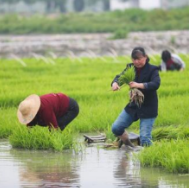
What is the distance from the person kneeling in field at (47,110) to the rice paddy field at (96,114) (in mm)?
158

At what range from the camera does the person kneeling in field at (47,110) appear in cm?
1149

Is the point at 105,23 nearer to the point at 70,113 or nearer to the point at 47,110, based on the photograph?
the point at 70,113

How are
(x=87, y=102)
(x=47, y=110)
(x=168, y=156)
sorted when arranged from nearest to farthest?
1. (x=168, y=156)
2. (x=47, y=110)
3. (x=87, y=102)

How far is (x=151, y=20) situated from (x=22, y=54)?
90.2 ft

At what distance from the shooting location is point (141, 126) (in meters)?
11.6

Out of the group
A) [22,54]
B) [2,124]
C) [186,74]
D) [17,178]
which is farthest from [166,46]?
[17,178]

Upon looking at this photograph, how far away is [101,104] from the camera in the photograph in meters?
16.6

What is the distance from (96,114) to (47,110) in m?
3.41

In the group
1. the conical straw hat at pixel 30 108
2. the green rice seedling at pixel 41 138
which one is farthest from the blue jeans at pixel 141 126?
the conical straw hat at pixel 30 108

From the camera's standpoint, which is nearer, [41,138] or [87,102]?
[41,138]

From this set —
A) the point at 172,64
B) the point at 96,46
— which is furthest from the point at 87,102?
the point at 96,46

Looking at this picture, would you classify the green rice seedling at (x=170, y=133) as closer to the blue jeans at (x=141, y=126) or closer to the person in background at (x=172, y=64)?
the blue jeans at (x=141, y=126)

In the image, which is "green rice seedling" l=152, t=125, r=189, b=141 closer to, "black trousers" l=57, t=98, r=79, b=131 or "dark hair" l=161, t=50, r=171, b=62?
"black trousers" l=57, t=98, r=79, b=131

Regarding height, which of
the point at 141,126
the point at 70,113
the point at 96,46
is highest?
the point at 96,46
